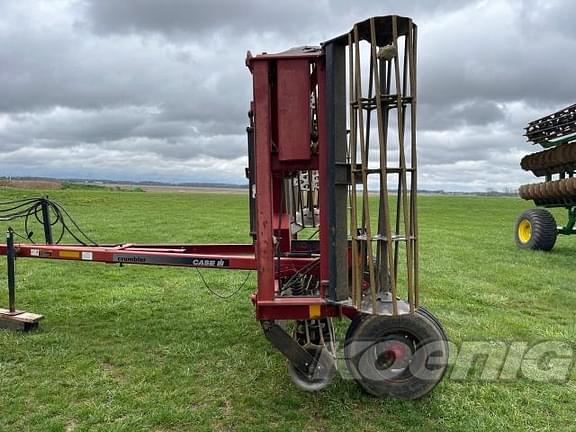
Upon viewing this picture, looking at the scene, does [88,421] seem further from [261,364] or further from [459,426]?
[459,426]

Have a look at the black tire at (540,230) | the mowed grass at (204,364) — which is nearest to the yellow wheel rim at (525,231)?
the black tire at (540,230)

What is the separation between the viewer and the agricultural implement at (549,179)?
12211mm

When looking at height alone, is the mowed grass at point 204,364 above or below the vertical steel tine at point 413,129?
below

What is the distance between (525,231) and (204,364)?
12.1 metres

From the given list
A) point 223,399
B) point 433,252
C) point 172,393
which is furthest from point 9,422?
point 433,252

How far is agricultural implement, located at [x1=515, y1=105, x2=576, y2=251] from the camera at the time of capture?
12.2 metres

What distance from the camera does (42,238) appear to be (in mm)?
14727

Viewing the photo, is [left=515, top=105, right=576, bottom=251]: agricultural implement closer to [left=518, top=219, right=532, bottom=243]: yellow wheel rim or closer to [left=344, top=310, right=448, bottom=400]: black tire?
[left=518, top=219, right=532, bottom=243]: yellow wheel rim

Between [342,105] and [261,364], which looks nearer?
[342,105]

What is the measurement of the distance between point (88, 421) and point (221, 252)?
287cm

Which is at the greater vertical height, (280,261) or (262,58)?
(262,58)

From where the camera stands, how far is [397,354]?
4109mm

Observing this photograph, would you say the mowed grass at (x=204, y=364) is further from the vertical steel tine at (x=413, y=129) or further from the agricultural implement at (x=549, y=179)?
the agricultural implement at (x=549, y=179)

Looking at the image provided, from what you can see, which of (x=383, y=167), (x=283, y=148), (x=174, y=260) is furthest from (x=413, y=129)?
(x=174, y=260)
